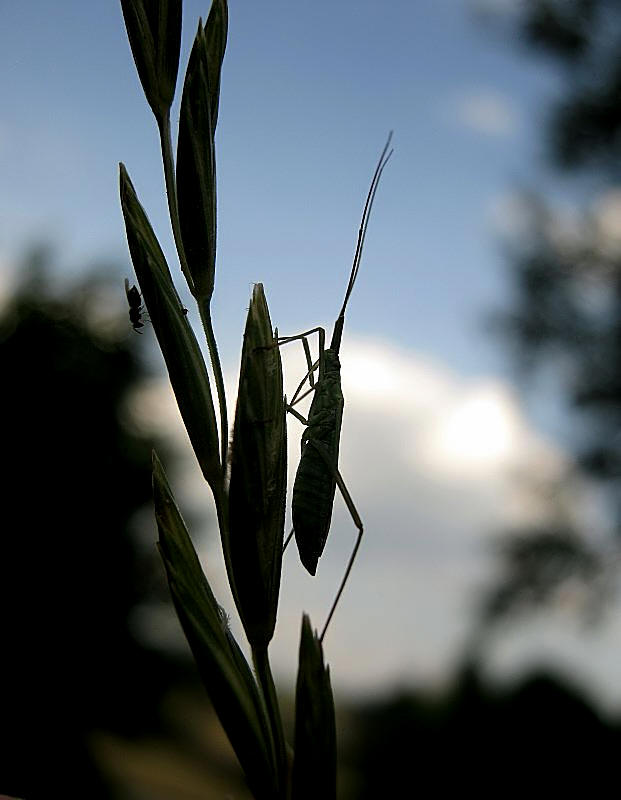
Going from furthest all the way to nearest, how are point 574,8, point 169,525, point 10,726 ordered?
point 574,8, point 10,726, point 169,525

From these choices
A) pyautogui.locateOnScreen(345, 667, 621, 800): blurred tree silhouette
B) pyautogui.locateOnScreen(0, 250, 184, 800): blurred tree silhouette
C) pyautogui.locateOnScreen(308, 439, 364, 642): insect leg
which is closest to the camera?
pyautogui.locateOnScreen(308, 439, 364, 642): insect leg

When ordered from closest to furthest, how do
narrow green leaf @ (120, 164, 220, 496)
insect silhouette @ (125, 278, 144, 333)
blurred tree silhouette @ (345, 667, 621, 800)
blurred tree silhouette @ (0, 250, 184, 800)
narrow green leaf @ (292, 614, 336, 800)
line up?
narrow green leaf @ (292, 614, 336, 800)
narrow green leaf @ (120, 164, 220, 496)
insect silhouette @ (125, 278, 144, 333)
blurred tree silhouette @ (345, 667, 621, 800)
blurred tree silhouette @ (0, 250, 184, 800)

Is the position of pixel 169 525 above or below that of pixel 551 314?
below

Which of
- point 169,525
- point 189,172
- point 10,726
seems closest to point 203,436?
point 169,525

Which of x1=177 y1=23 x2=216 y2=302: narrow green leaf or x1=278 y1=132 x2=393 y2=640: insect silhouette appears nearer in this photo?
x1=177 y1=23 x2=216 y2=302: narrow green leaf

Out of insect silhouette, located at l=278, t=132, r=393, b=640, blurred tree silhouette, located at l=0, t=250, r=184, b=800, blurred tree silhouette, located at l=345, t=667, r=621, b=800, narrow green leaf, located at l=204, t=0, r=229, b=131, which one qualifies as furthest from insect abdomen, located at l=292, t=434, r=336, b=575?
blurred tree silhouette, located at l=0, t=250, r=184, b=800

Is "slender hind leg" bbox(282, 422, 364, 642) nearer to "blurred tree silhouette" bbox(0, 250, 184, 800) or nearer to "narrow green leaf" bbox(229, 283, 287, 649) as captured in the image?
"narrow green leaf" bbox(229, 283, 287, 649)

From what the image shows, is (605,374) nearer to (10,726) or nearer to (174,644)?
(174,644)

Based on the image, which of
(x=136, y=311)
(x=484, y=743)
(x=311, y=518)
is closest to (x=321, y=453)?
(x=311, y=518)
